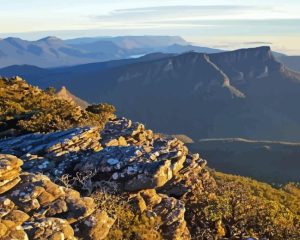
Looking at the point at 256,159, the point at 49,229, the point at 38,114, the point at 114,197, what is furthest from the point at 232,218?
the point at 256,159

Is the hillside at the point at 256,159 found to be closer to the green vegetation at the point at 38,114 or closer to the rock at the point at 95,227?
the green vegetation at the point at 38,114

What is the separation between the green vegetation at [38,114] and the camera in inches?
1612

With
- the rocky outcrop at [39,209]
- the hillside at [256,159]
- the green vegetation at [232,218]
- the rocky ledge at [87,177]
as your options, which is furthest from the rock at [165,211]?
the hillside at [256,159]

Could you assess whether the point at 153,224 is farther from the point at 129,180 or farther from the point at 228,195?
the point at 228,195

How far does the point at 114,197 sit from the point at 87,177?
6.76ft

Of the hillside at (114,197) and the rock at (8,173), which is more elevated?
the rock at (8,173)

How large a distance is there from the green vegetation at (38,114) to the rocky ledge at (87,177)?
552cm

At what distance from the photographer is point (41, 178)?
21531mm

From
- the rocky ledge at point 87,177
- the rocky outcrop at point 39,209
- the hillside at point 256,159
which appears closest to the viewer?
the rocky outcrop at point 39,209

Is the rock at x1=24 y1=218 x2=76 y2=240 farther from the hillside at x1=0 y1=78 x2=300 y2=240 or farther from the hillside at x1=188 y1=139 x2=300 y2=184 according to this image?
the hillside at x1=188 y1=139 x2=300 y2=184

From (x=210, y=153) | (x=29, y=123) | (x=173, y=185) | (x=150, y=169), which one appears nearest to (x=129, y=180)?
(x=150, y=169)

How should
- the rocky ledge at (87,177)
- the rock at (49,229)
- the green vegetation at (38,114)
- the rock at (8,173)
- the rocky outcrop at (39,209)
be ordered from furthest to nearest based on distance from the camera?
the green vegetation at (38,114) → the rock at (8,173) → the rocky ledge at (87,177) → the rocky outcrop at (39,209) → the rock at (49,229)

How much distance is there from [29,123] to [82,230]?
21909 mm

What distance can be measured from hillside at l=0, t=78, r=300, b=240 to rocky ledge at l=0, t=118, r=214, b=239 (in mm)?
37
